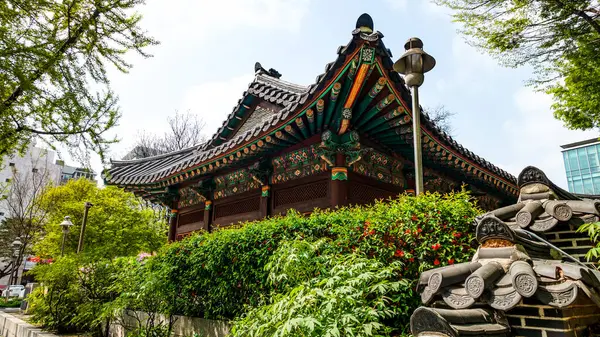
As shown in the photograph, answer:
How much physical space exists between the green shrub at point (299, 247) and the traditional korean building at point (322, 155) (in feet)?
5.78

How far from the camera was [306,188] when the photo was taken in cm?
751

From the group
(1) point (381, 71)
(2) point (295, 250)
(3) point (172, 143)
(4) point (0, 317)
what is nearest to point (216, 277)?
(2) point (295, 250)

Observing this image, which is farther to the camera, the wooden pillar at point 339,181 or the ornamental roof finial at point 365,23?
the wooden pillar at point 339,181

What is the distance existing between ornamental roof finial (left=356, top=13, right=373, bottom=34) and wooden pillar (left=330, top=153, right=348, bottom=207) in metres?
2.39

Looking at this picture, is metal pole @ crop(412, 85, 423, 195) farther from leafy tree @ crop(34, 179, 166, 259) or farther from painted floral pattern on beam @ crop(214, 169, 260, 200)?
leafy tree @ crop(34, 179, 166, 259)

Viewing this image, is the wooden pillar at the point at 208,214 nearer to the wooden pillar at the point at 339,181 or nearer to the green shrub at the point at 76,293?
the green shrub at the point at 76,293

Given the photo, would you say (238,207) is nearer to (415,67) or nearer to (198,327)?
(198,327)

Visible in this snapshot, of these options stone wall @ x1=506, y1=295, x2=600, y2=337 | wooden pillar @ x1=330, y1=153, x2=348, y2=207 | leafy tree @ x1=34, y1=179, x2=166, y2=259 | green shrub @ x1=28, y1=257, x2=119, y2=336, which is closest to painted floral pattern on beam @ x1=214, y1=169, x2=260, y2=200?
wooden pillar @ x1=330, y1=153, x2=348, y2=207

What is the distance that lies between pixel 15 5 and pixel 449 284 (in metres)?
6.82

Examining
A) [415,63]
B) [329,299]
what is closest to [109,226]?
[415,63]

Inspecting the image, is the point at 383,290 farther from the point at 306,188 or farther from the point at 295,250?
the point at 306,188

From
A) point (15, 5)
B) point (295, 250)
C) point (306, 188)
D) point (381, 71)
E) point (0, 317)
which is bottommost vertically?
point (0, 317)

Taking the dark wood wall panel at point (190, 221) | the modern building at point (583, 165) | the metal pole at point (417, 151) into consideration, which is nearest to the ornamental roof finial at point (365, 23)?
the metal pole at point (417, 151)

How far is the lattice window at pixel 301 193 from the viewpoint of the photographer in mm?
→ 7215
